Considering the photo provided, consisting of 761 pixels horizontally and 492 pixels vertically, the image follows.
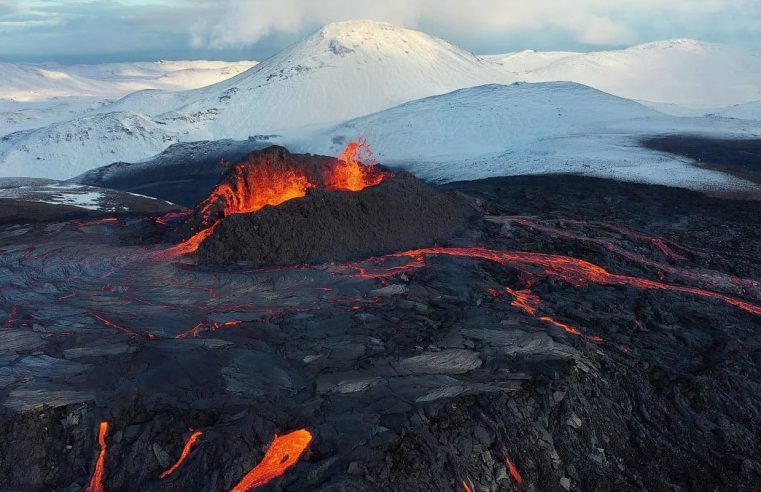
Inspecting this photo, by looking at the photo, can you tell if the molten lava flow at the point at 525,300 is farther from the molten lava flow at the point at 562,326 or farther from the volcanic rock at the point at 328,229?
the volcanic rock at the point at 328,229

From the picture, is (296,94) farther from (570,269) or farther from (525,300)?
(525,300)

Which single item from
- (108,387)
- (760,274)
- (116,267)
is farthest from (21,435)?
(760,274)

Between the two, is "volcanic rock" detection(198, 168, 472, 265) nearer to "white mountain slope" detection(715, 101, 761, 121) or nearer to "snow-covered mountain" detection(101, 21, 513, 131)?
"snow-covered mountain" detection(101, 21, 513, 131)

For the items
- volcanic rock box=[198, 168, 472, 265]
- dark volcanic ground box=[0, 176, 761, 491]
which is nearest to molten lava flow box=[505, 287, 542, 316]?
dark volcanic ground box=[0, 176, 761, 491]

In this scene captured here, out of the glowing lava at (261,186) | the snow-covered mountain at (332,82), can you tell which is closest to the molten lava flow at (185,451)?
the glowing lava at (261,186)

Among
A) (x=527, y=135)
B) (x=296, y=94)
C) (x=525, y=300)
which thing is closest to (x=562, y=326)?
(x=525, y=300)

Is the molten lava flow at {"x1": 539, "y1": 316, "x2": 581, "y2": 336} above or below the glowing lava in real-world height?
below

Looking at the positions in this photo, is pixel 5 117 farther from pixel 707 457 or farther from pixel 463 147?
pixel 707 457
